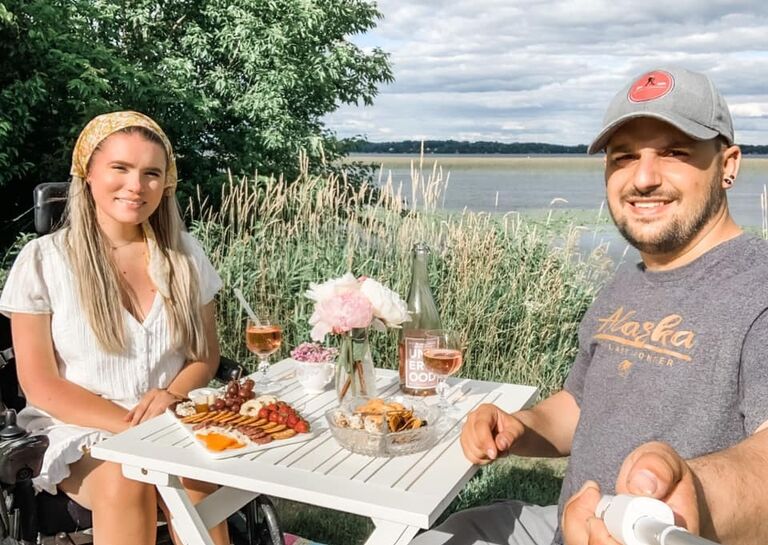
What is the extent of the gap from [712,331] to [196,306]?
168 cm

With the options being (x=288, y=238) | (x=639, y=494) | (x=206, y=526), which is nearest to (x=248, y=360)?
(x=288, y=238)

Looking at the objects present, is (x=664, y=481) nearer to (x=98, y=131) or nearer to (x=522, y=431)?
(x=522, y=431)

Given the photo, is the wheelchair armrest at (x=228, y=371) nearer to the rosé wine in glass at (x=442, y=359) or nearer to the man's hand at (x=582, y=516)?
the rosé wine in glass at (x=442, y=359)

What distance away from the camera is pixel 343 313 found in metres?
1.78

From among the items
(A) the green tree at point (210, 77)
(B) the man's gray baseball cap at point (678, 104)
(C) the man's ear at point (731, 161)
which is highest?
(A) the green tree at point (210, 77)

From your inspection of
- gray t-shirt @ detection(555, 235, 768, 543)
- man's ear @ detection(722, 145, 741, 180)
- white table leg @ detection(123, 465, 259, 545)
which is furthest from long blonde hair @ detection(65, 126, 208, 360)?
man's ear @ detection(722, 145, 741, 180)

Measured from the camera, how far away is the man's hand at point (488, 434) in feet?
5.20

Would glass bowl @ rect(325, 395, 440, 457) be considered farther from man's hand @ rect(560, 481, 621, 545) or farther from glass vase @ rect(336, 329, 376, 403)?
man's hand @ rect(560, 481, 621, 545)

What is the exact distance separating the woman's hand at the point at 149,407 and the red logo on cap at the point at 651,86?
1.46 metres

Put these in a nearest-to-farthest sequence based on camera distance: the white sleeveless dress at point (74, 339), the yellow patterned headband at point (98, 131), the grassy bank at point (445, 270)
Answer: the white sleeveless dress at point (74, 339), the yellow patterned headband at point (98, 131), the grassy bank at point (445, 270)

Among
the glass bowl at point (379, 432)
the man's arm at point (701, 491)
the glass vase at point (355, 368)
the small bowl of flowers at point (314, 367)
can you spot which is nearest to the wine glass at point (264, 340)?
the small bowl of flowers at point (314, 367)

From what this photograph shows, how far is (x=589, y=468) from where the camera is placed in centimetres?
142

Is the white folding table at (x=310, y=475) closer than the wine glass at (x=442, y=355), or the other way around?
the white folding table at (x=310, y=475)

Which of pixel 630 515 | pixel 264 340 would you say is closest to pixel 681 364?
pixel 630 515
